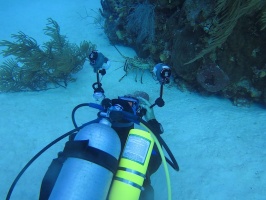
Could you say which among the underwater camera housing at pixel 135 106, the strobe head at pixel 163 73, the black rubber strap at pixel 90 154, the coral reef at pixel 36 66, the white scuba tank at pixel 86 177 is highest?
the coral reef at pixel 36 66

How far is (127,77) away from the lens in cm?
554

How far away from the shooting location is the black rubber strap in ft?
5.63

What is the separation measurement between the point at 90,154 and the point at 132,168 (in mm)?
410

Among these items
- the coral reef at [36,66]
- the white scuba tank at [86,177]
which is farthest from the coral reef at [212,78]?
the coral reef at [36,66]

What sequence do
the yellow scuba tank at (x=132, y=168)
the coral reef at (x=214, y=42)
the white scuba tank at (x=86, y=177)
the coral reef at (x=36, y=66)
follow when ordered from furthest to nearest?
the coral reef at (x=36, y=66) < the coral reef at (x=214, y=42) < the yellow scuba tank at (x=132, y=168) < the white scuba tank at (x=86, y=177)

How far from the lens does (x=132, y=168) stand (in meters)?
1.90

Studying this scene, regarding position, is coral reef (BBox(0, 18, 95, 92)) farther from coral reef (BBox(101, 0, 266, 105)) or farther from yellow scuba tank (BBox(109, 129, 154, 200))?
yellow scuba tank (BBox(109, 129, 154, 200))

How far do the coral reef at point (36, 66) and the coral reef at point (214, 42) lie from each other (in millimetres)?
2094

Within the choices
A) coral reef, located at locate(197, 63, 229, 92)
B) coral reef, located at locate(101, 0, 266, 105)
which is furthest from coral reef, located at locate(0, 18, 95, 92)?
coral reef, located at locate(197, 63, 229, 92)

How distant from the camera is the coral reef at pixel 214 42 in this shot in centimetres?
324

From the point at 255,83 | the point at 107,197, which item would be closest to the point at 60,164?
the point at 107,197

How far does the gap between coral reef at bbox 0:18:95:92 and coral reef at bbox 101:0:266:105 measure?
6.87ft

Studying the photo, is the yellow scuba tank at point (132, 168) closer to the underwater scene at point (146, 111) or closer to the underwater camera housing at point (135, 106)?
the underwater scene at point (146, 111)

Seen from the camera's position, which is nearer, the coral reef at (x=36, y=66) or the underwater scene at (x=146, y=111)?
the underwater scene at (x=146, y=111)
